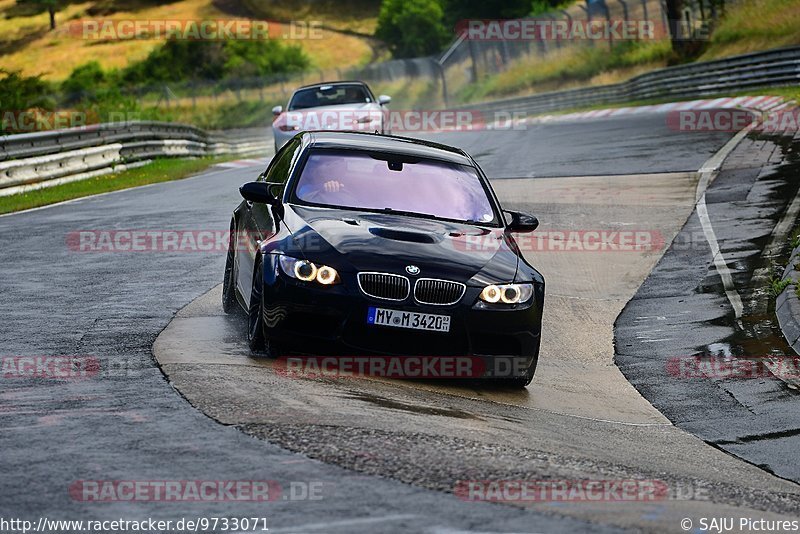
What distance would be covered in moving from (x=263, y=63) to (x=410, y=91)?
37.2 meters

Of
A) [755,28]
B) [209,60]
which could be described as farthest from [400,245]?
[209,60]

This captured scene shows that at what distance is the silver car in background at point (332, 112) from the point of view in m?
25.5

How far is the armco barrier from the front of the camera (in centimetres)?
2294

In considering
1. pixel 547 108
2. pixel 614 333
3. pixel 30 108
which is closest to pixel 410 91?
pixel 547 108

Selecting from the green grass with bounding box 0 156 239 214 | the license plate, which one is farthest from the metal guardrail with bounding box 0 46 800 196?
the license plate

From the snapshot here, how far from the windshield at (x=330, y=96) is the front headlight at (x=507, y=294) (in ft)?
59.3

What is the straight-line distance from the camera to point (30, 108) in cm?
3422

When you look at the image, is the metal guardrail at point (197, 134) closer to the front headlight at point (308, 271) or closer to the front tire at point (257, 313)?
the front tire at point (257, 313)

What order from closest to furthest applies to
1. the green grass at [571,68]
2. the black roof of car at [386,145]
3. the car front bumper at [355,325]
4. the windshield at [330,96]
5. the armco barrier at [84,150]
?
the car front bumper at [355,325] → the black roof of car at [386,145] → the armco barrier at [84,150] → the windshield at [330,96] → the green grass at [571,68]

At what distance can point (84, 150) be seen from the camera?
26531 mm

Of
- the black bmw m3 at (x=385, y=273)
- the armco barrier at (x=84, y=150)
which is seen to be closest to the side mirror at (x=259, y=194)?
the black bmw m3 at (x=385, y=273)

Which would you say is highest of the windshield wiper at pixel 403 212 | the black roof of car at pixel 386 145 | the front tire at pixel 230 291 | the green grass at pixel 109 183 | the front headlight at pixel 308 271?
the black roof of car at pixel 386 145

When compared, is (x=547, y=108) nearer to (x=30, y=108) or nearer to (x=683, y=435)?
(x=30, y=108)

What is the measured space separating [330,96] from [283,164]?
16391 mm
